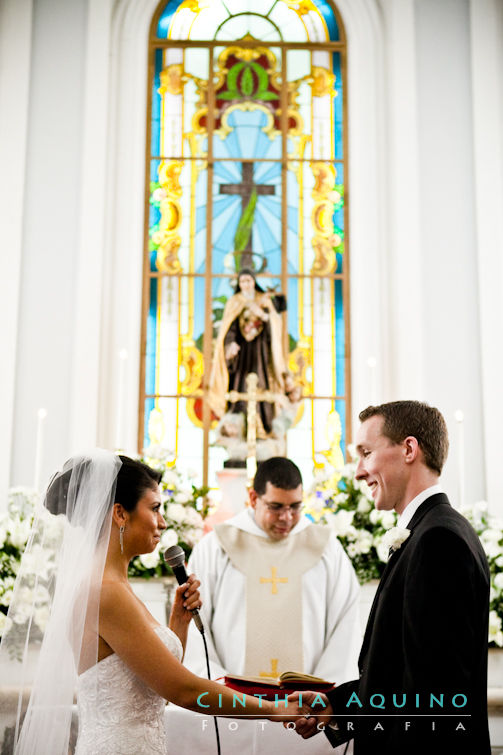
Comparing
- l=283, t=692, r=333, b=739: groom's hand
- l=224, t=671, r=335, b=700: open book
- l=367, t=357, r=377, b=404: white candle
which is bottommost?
l=283, t=692, r=333, b=739: groom's hand

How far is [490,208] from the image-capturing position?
29.7 ft

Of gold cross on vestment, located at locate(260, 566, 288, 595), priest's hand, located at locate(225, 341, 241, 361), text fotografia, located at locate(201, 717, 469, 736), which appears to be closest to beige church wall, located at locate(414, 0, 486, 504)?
priest's hand, located at locate(225, 341, 241, 361)

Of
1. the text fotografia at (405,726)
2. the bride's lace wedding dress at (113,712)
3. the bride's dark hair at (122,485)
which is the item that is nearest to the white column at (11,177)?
the bride's dark hair at (122,485)

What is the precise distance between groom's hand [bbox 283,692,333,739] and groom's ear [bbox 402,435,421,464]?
3.03ft

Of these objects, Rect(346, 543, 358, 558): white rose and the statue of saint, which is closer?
Rect(346, 543, 358, 558): white rose

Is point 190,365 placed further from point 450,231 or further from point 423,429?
point 423,429

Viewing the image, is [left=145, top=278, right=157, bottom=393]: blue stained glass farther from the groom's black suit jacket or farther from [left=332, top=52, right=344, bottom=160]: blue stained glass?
the groom's black suit jacket

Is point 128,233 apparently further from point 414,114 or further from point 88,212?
point 414,114

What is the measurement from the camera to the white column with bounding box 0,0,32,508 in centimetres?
846

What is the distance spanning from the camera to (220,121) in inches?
387

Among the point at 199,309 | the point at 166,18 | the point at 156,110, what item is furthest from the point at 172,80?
the point at 199,309

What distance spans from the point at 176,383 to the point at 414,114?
139 inches

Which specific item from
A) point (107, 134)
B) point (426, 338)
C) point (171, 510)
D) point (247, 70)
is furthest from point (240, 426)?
point (247, 70)

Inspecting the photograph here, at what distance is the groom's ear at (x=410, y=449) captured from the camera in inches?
119
